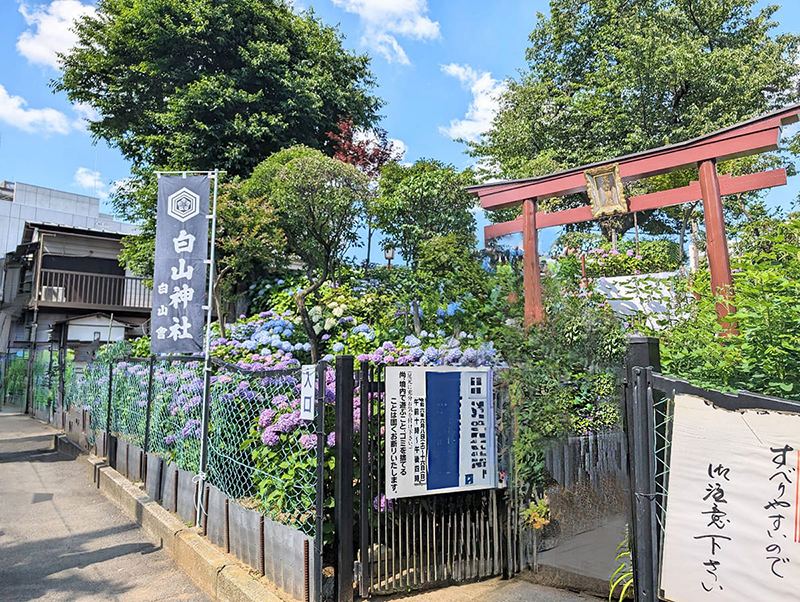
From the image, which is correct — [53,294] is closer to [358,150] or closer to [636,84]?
[358,150]

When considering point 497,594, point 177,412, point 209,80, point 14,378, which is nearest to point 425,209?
point 177,412

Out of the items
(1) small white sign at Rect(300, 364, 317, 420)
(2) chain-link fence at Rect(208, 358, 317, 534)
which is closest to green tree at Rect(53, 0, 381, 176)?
(2) chain-link fence at Rect(208, 358, 317, 534)

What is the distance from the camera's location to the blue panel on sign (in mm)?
4109

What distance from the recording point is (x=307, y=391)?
389cm

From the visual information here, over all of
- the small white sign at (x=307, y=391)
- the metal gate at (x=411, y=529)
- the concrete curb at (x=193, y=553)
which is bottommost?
the concrete curb at (x=193, y=553)

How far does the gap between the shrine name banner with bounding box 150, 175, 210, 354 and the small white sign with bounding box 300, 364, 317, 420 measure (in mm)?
2212

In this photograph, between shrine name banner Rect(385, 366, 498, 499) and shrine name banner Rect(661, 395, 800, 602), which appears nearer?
shrine name banner Rect(661, 395, 800, 602)

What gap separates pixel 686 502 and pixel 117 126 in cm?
1888

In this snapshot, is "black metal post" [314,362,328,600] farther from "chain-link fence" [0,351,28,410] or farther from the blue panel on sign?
"chain-link fence" [0,351,28,410]

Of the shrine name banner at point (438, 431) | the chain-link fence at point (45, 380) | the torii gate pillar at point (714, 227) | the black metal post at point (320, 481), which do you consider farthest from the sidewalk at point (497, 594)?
the chain-link fence at point (45, 380)

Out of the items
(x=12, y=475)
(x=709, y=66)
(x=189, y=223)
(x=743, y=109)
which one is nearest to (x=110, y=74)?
(x=12, y=475)

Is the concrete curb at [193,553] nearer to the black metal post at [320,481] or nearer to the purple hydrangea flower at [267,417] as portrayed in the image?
the black metal post at [320,481]

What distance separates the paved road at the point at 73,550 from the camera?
14.7ft

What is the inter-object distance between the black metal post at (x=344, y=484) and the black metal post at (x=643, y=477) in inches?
75.6
